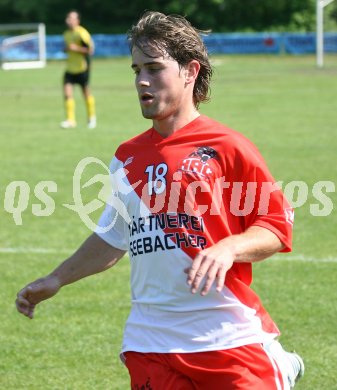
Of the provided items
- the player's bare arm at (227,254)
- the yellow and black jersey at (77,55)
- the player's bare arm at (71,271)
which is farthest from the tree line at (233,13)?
the player's bare arm at (227,254)

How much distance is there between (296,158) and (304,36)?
1569 inches

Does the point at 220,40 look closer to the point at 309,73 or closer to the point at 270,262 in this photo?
the point at 309,73

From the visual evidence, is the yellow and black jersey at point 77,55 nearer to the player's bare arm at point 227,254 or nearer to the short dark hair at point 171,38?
the short dark hair at point 171,38

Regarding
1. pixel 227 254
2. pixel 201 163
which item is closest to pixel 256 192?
pixel 201 163

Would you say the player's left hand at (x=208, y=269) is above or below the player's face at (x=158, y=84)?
below

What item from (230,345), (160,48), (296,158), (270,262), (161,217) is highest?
(160,48)

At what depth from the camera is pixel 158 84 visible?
13.0ft

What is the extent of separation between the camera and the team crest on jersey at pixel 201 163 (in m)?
3.93

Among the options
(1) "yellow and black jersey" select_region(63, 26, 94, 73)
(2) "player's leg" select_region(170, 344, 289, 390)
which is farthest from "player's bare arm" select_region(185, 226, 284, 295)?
(1) "yellow and black jersey" select_region(63, 26, 94, 73)

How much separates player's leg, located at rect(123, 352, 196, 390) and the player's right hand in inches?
17.6

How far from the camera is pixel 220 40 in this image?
56250 millimetres

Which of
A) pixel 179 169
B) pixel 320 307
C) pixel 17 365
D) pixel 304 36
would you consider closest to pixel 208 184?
pixel 179 169

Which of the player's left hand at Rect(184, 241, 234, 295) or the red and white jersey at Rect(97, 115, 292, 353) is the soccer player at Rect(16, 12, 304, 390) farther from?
the player's left hand at Rect(184, 241, 234, 295)

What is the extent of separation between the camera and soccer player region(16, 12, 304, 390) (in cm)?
387
